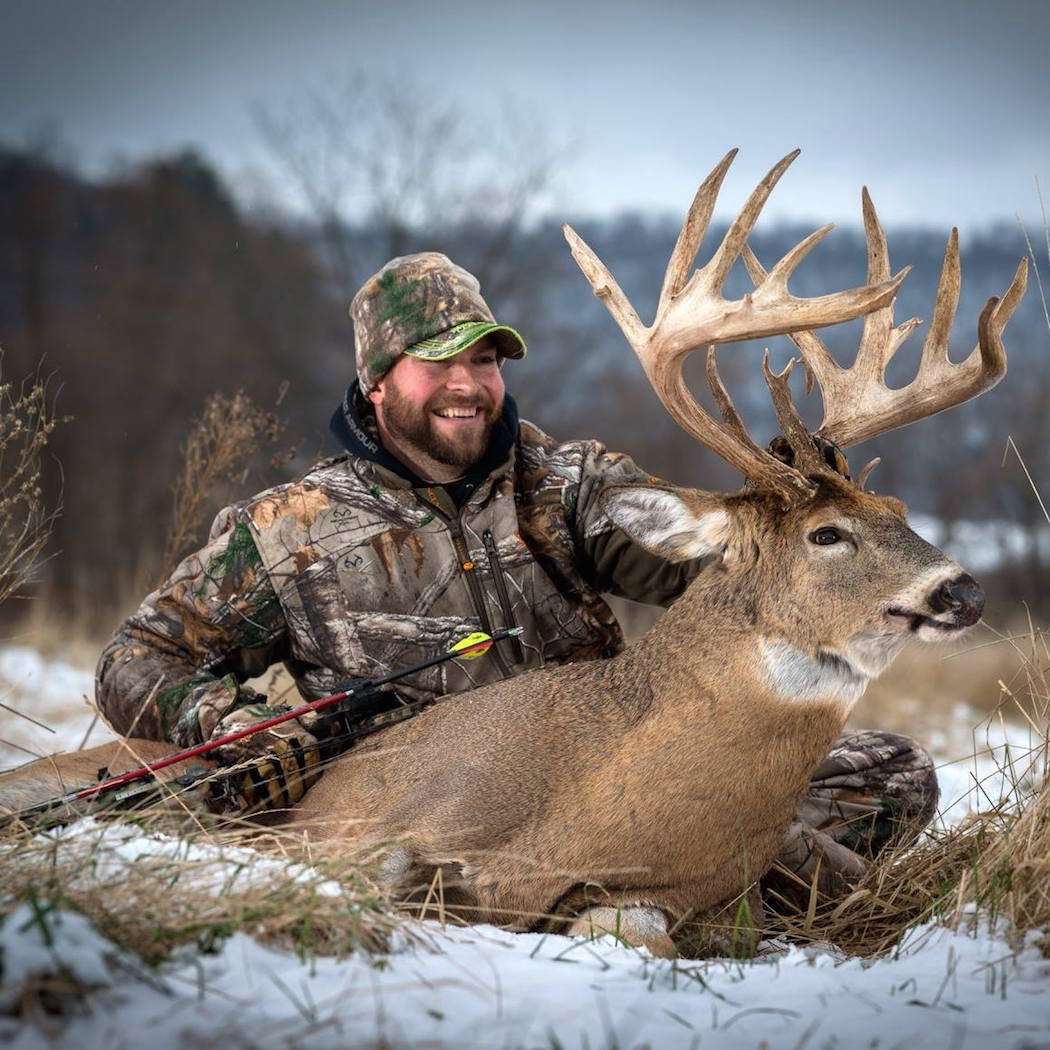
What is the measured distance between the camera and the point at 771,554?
390cm

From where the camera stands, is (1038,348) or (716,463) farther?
(1038,348)

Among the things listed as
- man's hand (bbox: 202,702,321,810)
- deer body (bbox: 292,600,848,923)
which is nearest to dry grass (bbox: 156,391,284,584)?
man's hand (bbox: 202,702,321,810)

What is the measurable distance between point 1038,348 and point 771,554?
28020mm

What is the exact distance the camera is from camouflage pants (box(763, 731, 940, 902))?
480 centimetres

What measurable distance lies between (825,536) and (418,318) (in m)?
1.87

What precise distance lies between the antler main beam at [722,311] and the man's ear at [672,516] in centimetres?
16

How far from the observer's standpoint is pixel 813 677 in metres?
3.74

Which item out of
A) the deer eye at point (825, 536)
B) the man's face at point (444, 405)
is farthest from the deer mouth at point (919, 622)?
the man's face at point (444, 405)

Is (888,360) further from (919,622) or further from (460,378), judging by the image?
(460,378)

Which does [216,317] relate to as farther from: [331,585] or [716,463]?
[331,585]

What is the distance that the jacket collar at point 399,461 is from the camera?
4.88 metres

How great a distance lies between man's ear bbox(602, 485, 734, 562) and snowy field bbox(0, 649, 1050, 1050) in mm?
1274

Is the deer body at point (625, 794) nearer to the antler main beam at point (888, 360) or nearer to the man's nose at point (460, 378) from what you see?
the antler main beam at point (888, 360)

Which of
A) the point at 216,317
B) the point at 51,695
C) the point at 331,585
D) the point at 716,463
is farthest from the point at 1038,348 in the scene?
the point at 331,585
